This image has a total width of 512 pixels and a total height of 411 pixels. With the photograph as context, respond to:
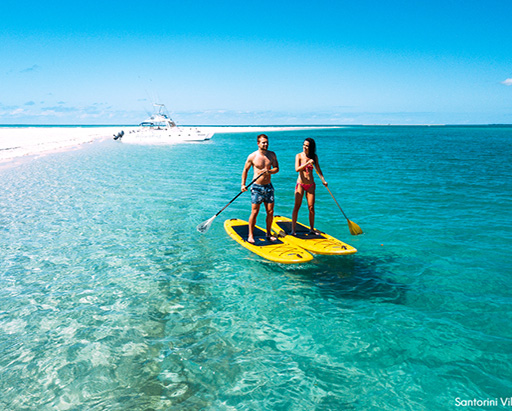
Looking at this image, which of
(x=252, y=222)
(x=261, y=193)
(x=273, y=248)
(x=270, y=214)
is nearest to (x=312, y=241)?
(x=273, y=248)

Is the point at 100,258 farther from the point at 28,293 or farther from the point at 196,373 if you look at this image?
the point at 196,373

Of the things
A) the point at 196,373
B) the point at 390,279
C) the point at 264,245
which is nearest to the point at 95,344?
the point at 196,373

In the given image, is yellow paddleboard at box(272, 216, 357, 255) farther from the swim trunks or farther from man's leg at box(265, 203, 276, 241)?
the swim trunks

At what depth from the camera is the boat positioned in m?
56.3

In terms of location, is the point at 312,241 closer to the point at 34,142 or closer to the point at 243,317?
the point at 243,317

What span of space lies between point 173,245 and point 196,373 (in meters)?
4.90

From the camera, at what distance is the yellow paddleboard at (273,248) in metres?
6.92

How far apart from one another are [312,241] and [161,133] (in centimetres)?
5289

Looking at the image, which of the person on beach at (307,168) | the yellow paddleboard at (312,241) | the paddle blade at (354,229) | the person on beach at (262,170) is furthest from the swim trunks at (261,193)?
the paddle blade at (354,229)

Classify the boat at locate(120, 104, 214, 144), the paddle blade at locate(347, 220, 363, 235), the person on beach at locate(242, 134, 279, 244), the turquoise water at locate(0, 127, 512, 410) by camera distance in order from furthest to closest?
the boat at locate(120, 104, 214, 144), the paddle blade at locate(347, 220, 363, 235), the person on beach at locate(242, 134, 279, 244), the turquoise water at locate(0, 127, 512, 410)

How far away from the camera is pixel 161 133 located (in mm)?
56000

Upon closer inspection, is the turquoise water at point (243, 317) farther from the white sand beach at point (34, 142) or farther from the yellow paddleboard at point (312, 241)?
the white sand beach at point (34, 142)

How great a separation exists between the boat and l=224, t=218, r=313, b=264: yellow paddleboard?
50973 millimetres

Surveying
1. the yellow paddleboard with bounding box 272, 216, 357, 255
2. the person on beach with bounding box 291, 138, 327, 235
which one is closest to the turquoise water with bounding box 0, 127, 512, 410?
the yellow paddleboard with bounding box 272, 216, 357, 255
